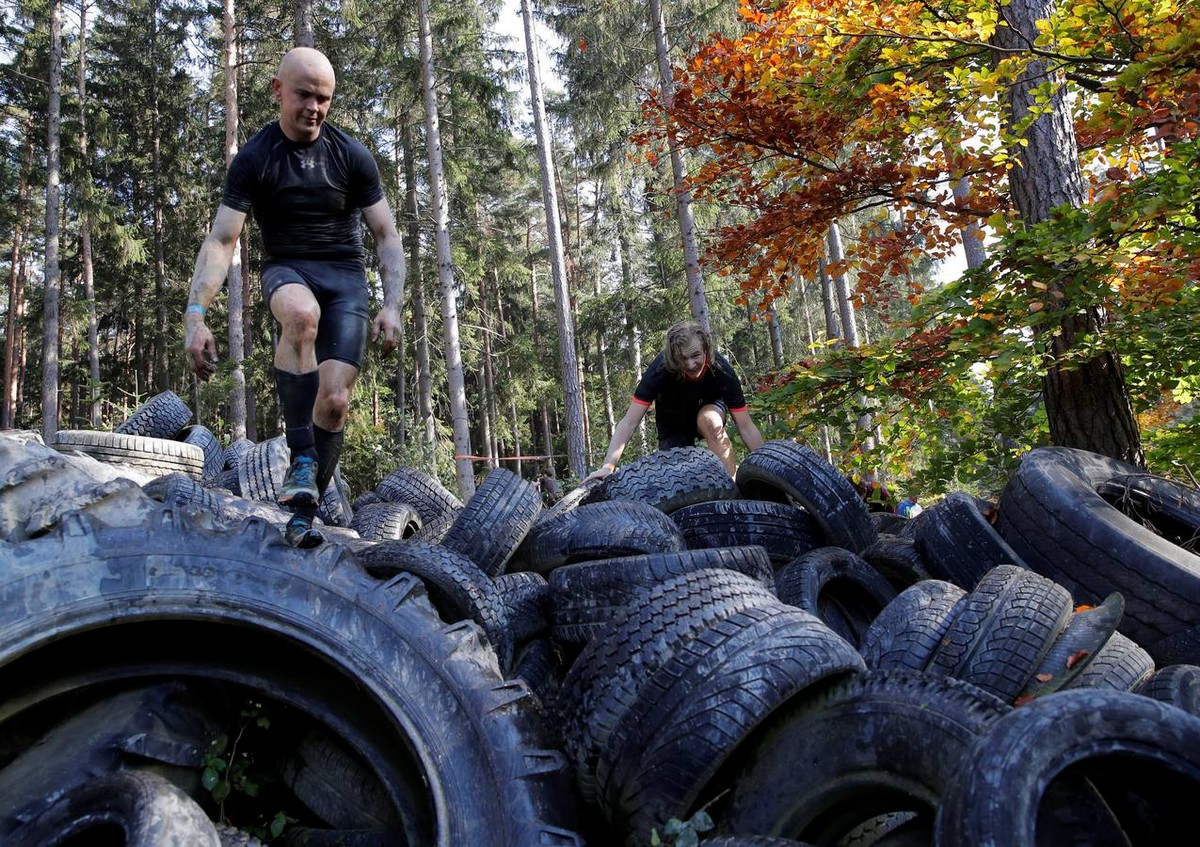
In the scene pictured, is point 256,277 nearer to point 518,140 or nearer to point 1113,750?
point 518,140

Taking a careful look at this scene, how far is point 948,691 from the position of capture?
6.86 feet

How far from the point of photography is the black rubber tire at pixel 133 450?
7.61 metres

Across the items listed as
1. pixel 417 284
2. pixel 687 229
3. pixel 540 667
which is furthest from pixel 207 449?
pixel 417 284

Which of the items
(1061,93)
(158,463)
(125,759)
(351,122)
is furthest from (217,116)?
(125,759)

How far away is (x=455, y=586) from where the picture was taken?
11.4ft

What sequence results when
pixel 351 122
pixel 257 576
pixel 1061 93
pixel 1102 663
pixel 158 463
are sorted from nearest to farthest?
pixel 257 576 < pixel 1102 663 < pixel 1061 93 < pixel 158 463 < pixel 351 122

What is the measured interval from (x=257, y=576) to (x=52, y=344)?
22135mm

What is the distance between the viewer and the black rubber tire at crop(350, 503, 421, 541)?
17.7 ft

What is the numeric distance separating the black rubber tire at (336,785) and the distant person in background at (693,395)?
3.52 metres

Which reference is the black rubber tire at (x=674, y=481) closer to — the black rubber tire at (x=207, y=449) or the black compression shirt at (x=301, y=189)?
the black compression shirt at (x=301, y=189)

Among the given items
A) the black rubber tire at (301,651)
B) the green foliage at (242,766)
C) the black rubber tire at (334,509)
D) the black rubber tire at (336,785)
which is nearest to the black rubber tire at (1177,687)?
the black rubber tire at (301,651)

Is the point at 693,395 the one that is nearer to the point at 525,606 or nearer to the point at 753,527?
the point at 753,527

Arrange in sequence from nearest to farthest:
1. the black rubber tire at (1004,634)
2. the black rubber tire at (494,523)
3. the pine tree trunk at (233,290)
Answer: the black rubber tire at (1004,634), the black rubber tire at (494,523), the pine tree trunk at (233,290)

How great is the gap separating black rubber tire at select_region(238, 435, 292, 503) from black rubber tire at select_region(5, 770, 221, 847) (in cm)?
416
